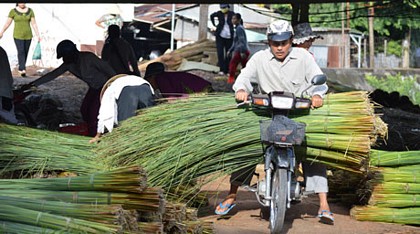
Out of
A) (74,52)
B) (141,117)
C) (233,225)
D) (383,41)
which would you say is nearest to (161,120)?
(141,117)

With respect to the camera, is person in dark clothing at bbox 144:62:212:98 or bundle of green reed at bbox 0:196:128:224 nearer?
bundle of green reed at bbox 0:196:128:224

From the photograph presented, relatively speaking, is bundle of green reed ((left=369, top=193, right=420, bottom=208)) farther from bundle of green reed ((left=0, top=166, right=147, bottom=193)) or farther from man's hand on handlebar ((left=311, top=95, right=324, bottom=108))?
bundle of green reed ((left=0, top=166, right=147, bottom=193))

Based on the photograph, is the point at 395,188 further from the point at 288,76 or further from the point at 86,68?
the point at 86,68

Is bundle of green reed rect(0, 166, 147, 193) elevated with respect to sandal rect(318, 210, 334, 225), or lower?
elevated

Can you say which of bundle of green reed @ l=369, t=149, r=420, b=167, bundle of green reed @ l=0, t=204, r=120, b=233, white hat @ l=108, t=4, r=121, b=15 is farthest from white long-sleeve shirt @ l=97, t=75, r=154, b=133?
white hat @ l=108, t=4, r=121, b=15

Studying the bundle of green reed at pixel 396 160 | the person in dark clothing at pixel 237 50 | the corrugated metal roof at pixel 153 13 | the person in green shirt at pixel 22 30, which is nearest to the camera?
the bundle of green reed at pixel 396 160

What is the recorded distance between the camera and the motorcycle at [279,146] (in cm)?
700

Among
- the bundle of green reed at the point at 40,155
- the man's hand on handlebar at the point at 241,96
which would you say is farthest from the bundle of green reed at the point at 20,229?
the man's hand on handlebar at the point at 241,96

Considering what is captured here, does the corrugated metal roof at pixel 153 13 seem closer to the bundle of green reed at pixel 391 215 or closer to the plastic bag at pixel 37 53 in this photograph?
the plastic bag at pixel 37 53

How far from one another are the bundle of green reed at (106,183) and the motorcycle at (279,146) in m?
1.60

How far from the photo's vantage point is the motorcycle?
700 cm

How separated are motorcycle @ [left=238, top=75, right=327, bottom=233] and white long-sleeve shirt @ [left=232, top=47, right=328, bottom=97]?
419mm

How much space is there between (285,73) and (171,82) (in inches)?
112

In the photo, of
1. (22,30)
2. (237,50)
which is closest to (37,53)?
(22,30)
